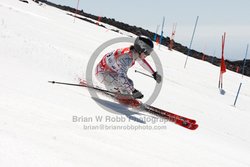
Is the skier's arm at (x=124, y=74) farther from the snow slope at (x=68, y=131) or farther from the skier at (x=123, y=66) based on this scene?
the snow slope at (x=68, y=131)

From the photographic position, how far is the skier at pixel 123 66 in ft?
23.2

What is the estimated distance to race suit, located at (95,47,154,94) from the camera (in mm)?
7316

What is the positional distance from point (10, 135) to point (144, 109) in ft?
18.0

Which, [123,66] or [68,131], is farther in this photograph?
[123,66]

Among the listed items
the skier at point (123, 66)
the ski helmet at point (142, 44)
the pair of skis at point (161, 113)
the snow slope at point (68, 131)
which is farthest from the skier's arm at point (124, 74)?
the pair of skis at point (161, 113)

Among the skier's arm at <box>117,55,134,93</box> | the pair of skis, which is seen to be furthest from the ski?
the skier's arm at <box>117,55,134,93</box>

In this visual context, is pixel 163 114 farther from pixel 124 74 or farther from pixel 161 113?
pixel 124 74

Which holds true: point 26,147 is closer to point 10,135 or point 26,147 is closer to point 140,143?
point 10,135

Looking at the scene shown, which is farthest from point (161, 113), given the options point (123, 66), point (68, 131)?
point (68, 131)

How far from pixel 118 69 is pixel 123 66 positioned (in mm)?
275

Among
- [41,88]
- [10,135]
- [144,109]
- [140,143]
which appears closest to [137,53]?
[144,109]

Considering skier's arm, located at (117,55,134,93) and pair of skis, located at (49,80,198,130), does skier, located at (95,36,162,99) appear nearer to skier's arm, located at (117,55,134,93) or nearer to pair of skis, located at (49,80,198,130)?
skier's arm, located at (117,55,134,93)

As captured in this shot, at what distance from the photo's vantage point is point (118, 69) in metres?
7.64

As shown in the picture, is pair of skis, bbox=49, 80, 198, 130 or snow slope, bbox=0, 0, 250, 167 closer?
snow slope, bbox=0, 0, 250, 167
